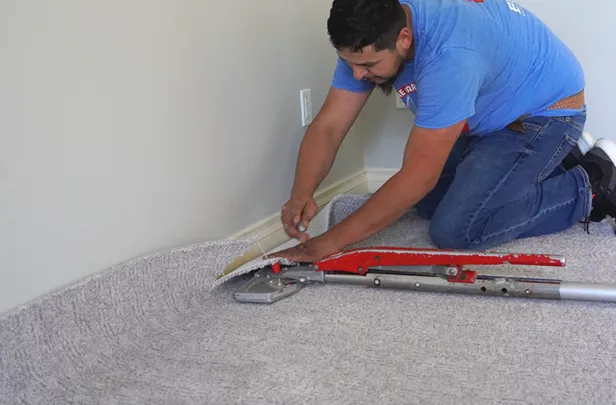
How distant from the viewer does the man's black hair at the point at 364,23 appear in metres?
1.36

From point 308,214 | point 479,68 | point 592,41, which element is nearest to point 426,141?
point 479,68

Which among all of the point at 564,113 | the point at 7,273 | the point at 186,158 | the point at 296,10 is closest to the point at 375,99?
the point at 296,10

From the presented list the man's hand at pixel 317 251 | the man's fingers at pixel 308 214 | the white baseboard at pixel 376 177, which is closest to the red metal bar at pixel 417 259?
the man's hand at pixel 317 251

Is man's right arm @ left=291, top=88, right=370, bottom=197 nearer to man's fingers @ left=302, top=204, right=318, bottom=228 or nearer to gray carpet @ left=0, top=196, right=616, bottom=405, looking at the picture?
man's fingers @ left=302, top=204, right=318, bottom=228

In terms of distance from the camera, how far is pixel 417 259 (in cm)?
140

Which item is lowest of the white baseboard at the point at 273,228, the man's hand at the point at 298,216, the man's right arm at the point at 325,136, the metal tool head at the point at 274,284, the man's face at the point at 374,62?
the white baseboard at the point at 273,228

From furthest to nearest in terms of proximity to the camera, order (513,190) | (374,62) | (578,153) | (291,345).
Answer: (578,153) < (513,190) < (374,62) < (291,345)

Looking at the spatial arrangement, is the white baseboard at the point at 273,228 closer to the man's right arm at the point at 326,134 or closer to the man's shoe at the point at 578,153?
the man's right arm at the point at 326,134

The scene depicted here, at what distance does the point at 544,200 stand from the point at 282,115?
2.53 feet

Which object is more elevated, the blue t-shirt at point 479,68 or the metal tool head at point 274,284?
the blue t-shirt at point 479,68

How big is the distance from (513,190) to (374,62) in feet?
1.75

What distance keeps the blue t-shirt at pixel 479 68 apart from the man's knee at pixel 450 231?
0.26m

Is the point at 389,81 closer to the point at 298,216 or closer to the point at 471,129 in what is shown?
the point at 471,129

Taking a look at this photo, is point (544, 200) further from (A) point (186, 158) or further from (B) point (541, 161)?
(A) point (186, 158)
